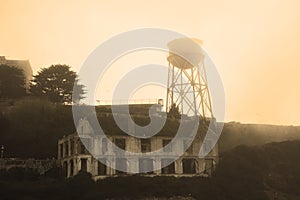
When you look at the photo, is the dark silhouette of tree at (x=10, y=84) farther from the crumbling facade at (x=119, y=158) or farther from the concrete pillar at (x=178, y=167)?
the concrete pillar at (x=178, y=167)

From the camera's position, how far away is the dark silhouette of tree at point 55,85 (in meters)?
63.3

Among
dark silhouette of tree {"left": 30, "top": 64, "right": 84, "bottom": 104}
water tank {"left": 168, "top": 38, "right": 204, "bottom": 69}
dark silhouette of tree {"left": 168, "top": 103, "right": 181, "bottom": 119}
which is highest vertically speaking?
water tank {"left": 168, "top": 38, "right": 204, "bottom": 69}

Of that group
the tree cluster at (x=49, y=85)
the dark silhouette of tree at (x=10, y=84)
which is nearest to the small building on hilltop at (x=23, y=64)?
the dark silhouette of tree at (x=10, y=84)

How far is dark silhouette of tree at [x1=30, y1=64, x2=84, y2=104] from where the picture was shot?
208 feet

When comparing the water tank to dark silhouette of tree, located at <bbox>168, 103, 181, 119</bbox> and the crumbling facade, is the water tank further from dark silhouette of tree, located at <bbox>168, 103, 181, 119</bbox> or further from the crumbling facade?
the crumbling facade

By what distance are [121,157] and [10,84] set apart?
25.2 m

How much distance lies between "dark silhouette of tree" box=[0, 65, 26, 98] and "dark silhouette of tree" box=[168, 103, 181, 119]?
20.6m

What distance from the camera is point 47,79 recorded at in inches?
2509

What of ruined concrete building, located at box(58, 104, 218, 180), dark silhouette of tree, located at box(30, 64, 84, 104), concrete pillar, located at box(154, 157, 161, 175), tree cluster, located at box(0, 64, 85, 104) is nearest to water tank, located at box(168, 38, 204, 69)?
ruined concrete building, located at box(58, 104, 218, 180)

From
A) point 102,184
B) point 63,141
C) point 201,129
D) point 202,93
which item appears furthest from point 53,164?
point 202,93

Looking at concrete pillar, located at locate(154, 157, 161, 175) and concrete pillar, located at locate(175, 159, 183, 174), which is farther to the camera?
concrete pillar, located at locate(175, 159, 183, 174)

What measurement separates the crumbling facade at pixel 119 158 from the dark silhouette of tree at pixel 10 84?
16421mm

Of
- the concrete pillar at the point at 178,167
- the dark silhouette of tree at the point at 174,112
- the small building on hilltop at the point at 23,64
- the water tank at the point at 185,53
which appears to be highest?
the small building on hilltop at the point at 23,64

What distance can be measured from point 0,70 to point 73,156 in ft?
78.3
